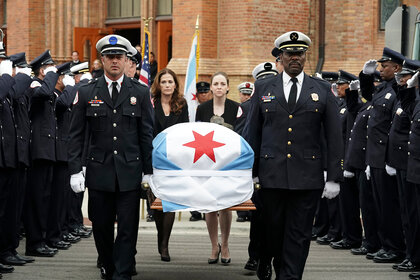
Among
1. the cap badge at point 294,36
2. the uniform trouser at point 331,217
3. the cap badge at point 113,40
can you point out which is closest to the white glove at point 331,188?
the cap badge at point 294,36

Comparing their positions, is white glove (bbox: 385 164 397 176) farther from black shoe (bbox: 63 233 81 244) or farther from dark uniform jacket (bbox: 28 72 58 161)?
black shoe (bbox: 63 233 81 244)

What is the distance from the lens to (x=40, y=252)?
945cm

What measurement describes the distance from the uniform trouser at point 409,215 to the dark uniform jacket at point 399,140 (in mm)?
121

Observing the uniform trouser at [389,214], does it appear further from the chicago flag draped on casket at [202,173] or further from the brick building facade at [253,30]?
the brick building facade at [253,30]

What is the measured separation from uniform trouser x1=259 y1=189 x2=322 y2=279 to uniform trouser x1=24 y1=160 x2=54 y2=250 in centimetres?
321

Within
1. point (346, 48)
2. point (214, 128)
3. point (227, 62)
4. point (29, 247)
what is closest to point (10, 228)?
point (29, 247)

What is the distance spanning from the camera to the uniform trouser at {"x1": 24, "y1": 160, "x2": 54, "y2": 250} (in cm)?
952

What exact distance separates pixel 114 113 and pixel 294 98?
160cm

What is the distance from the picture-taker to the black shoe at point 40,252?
944cm

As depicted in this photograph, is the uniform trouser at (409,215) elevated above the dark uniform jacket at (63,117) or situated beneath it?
situated beneath

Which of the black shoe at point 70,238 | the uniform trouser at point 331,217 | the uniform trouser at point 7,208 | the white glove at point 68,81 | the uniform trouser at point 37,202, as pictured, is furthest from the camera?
the uniform trouser at point 331,217

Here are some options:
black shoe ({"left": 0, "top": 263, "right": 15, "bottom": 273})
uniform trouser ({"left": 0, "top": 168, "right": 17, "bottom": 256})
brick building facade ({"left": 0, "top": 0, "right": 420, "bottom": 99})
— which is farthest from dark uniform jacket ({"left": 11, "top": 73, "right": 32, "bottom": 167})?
brick building facade ({"left": 0, "top": 0, "right": 420, "bottom": 99})

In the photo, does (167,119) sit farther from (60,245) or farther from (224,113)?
(60,245)

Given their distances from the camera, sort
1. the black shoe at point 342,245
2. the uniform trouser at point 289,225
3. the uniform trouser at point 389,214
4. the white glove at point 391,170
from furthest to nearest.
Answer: the black shoe at point 342,245 < the uniform trouser at point 389,214 < the white glove at point 391,170 < the uniform trouser at point 289,225
